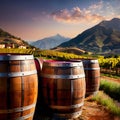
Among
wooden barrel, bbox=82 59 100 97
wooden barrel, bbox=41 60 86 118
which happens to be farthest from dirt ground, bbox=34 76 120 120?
wooden barrel, bbox=41 60 86 118

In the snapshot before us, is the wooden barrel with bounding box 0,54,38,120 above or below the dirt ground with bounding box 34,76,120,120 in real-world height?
above

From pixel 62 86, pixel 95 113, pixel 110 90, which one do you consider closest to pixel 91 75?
pixel 95 113

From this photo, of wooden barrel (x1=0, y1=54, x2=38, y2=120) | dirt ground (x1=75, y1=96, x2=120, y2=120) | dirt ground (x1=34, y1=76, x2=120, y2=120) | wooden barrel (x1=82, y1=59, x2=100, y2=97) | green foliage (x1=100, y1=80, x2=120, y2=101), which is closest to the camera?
wooden barrel (x1=0, y1=54, x2=38, y2=120)

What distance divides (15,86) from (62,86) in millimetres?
1195

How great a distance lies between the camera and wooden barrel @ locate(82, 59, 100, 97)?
7113 millimetres

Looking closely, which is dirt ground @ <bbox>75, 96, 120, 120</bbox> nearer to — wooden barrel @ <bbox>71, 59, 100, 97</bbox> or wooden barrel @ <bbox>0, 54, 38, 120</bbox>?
wooden barrel @ <bbox>71, 59, 100, 97</bbox>

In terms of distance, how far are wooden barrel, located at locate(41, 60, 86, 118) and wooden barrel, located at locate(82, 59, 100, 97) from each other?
6.34ft

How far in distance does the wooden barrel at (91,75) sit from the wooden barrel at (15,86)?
3.13 metres

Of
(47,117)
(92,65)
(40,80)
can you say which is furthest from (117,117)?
(40,80)

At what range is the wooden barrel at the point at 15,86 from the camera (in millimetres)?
3924

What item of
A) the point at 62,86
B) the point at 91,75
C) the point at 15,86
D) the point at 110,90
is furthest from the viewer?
the point at 110,90

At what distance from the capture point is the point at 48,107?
5.23 m

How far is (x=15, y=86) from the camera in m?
3.97

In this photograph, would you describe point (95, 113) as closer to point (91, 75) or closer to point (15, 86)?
point (91, 75)
